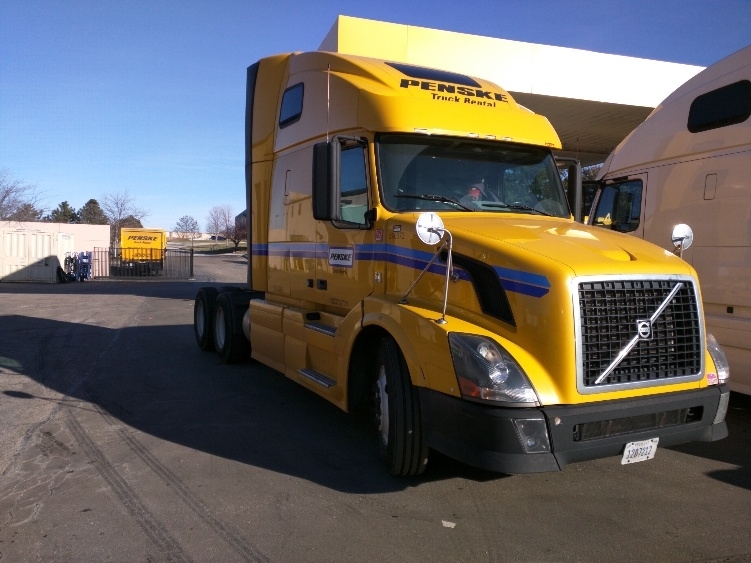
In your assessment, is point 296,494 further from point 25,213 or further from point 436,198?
point 25,213

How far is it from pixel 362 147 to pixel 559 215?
186cm

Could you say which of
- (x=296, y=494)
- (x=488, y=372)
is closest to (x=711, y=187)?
(x=488, y=372)

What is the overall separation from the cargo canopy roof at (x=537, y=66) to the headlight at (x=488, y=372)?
10.7 metres

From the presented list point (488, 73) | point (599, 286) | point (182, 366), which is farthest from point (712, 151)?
point (488, 73)

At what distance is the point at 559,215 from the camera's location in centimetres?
572

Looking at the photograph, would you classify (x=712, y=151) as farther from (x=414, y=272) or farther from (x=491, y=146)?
(x=414, y=272)

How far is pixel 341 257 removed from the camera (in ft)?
19.4

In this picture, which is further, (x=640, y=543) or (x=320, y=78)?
(x=320, y=78)

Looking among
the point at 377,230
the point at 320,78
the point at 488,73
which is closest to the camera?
the point at 377,230

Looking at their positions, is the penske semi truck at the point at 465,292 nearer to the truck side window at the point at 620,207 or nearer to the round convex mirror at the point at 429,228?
the round convex mirror at the point at 429,228

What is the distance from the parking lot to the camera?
389cm

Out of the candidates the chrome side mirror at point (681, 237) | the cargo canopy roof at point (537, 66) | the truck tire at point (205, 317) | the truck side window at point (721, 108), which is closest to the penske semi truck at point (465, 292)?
the chrome side mirror at point (681, 237)

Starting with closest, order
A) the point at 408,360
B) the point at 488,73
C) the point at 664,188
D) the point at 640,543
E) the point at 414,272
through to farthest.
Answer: the point at 640,543 → the point at 408,360 → the point at 414,272 → the point at 664,188 → the point at 488,73

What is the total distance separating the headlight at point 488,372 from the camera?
388cm
